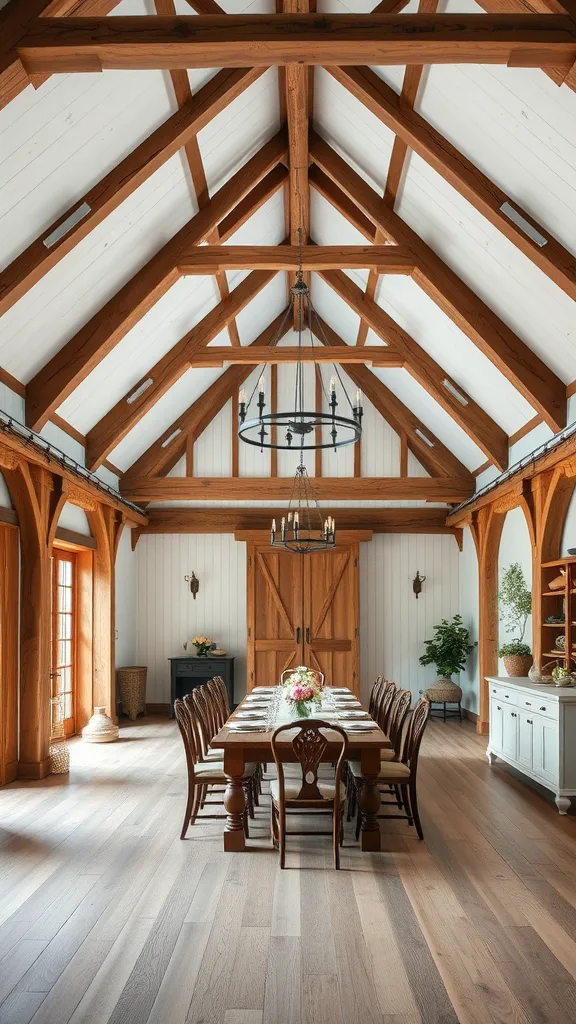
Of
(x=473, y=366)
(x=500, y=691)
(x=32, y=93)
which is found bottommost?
(x=500, y=691)

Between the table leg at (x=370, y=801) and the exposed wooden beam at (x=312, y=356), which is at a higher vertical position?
the exposed wooden beam at (x=312, y=356)

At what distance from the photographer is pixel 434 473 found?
11.8 metres

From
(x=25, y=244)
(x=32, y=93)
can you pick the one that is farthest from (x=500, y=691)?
(x=32, y=93)

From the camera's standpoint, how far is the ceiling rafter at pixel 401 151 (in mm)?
5339

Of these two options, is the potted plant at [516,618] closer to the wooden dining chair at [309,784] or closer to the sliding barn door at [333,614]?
the sliding barn door at [333,614]

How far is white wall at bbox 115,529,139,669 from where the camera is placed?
1162cm

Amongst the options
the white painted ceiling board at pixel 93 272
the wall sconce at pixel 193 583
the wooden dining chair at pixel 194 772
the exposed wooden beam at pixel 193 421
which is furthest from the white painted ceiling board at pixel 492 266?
the wall sconce at pixel 193 583

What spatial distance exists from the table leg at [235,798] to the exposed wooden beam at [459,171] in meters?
3.85

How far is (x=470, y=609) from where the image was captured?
11977 millimetres

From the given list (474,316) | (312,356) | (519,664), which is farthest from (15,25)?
(519,664)

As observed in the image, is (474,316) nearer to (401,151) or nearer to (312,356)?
(401,151)

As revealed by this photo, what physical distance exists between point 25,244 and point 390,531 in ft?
26.2

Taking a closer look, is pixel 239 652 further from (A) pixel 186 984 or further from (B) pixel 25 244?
(A) pixel 186 984

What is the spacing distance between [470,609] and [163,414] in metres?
5.06
